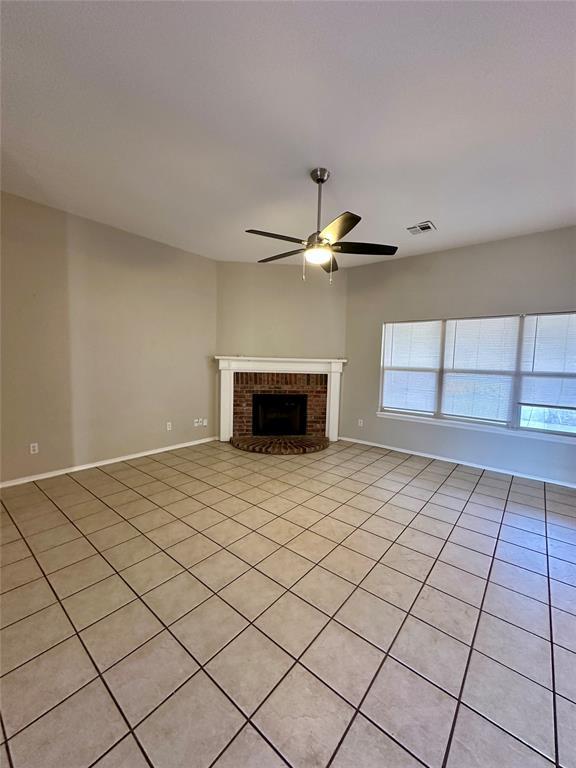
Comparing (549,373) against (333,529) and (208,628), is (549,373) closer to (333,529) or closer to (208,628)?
(333,529)

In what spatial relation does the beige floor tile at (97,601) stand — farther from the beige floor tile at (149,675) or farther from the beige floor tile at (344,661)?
the beige floor tile at (344,661)

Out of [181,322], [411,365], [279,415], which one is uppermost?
[181,322]

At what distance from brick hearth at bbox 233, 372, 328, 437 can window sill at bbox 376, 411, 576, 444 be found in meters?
0.96

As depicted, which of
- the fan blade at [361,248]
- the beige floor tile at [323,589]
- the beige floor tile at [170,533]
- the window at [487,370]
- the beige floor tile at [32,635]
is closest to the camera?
the beige floor tile at [32,635]

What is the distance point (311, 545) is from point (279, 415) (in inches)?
118

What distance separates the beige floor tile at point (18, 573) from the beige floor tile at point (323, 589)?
5.25 ft

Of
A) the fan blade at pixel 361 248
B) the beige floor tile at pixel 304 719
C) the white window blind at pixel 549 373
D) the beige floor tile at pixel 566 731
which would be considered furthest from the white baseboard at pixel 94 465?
the white window blind at pixel 549 373

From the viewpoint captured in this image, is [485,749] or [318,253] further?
[318,253]

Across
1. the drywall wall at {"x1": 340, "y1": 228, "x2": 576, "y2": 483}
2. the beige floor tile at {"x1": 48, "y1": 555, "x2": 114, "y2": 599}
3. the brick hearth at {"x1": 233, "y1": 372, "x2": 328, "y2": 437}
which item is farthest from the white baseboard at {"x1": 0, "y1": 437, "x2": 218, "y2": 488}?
the drywall wall at {"x1": 340, "y1": 228, "x2": 576, "y2": 483}

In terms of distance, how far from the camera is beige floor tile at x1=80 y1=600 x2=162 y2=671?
1.45 metres

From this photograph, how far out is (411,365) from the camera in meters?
4.59

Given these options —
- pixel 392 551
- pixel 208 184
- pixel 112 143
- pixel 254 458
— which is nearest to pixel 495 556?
pixel 392 551

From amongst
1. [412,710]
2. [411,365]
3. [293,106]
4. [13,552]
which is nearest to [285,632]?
[412,710]

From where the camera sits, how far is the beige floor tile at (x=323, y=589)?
1.77 metres
